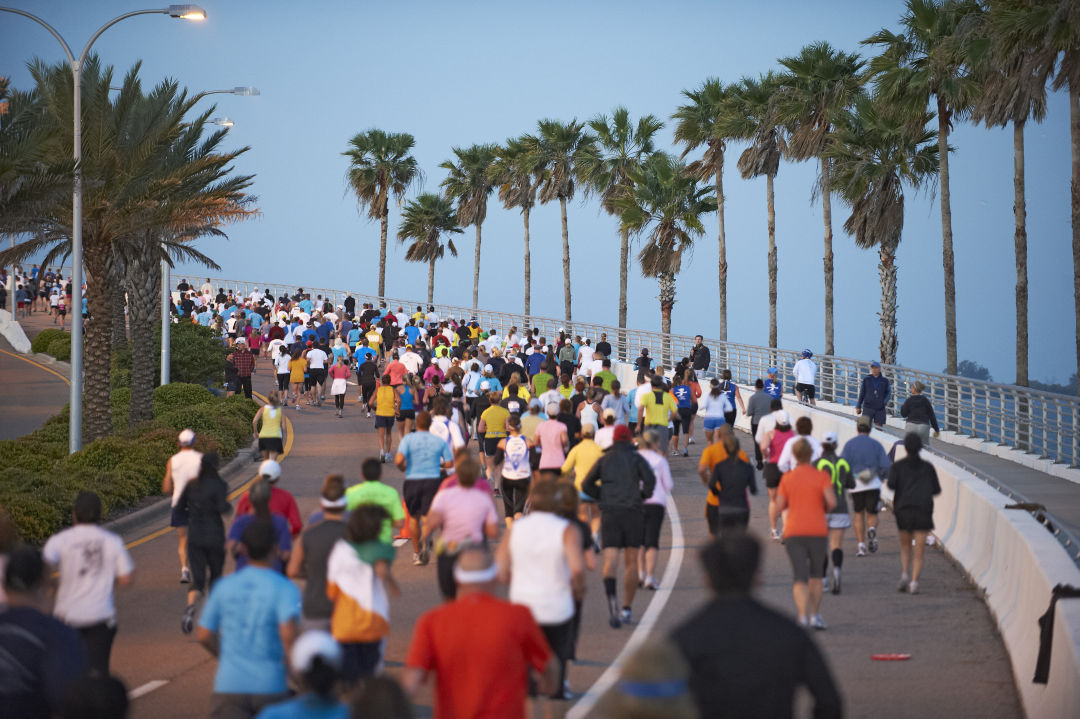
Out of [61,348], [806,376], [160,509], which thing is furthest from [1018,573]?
[61,348]

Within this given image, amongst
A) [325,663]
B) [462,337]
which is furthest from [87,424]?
[325,663]

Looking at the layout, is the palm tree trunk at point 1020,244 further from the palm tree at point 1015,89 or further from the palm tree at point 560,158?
the palm tree at point 560,158

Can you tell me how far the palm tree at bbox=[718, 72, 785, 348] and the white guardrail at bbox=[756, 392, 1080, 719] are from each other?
135ft

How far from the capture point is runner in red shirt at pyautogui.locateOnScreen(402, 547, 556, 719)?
5.65 m

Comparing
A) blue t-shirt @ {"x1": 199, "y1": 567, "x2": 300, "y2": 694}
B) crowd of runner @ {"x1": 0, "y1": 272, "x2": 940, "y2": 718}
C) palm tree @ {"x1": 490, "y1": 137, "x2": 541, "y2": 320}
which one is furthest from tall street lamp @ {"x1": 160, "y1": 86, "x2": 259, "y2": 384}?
palm tree @ {"x1": 490, "y1": 137, "x2": 541, "y2": 320}

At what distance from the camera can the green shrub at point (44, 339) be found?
52.5 m

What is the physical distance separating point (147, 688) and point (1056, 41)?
29597mm

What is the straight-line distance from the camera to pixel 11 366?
159 ft

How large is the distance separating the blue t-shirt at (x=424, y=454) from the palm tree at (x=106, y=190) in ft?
44.4

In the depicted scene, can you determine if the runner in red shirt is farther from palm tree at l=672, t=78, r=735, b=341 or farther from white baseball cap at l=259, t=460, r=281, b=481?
palm tree at l=672, t=78, r=735, b=341

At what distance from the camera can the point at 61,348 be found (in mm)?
50281

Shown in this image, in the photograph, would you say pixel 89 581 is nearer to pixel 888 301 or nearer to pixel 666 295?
pixel 888 301

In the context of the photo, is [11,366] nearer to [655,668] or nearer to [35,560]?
[35,560]

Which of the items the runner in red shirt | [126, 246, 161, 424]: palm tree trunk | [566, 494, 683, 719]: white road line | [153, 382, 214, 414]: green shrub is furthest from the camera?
[153, 382, 214, 414]: green shrub
